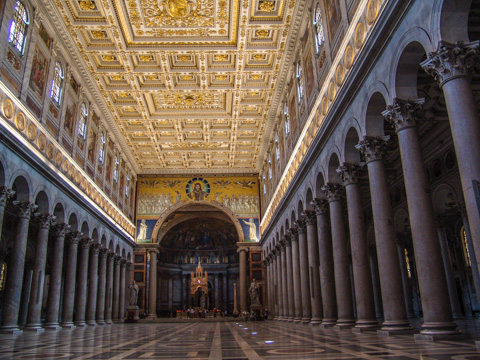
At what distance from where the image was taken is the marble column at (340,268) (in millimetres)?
14156

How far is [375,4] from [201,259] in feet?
137

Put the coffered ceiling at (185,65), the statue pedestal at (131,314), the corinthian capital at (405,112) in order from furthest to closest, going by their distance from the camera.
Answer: the statue pedestal at (131,314), the coffered ceiling at (185,65), the corinthian capital at (405,112)

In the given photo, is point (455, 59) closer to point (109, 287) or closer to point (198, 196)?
point (109, 287)

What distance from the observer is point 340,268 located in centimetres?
1460

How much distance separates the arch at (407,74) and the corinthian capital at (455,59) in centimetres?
203

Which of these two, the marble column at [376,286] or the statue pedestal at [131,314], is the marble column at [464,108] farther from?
the statue pedestal at [131,314]

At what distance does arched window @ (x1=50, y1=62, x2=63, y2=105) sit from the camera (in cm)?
2053

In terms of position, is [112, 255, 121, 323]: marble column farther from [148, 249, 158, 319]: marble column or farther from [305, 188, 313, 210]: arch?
[305, 188, 313, 210]: arch

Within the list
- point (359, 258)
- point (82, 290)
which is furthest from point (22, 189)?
point (359, 258)

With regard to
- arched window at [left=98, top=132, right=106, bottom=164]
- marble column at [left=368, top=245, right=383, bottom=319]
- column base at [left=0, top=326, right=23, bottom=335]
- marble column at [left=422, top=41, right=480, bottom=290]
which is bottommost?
column base at [left=0, top=326, right=23, bottom=335]

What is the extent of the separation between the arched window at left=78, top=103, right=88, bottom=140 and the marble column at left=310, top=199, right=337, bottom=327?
48.6 ft

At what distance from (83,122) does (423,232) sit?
2144 cm

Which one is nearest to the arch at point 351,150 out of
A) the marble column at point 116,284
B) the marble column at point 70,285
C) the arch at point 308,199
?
the arch at point 308,199

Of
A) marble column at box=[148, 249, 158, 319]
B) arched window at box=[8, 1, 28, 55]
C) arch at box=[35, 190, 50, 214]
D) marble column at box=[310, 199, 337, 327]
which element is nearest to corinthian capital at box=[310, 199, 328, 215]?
marble column at box=[310, 199, 337, 327]
